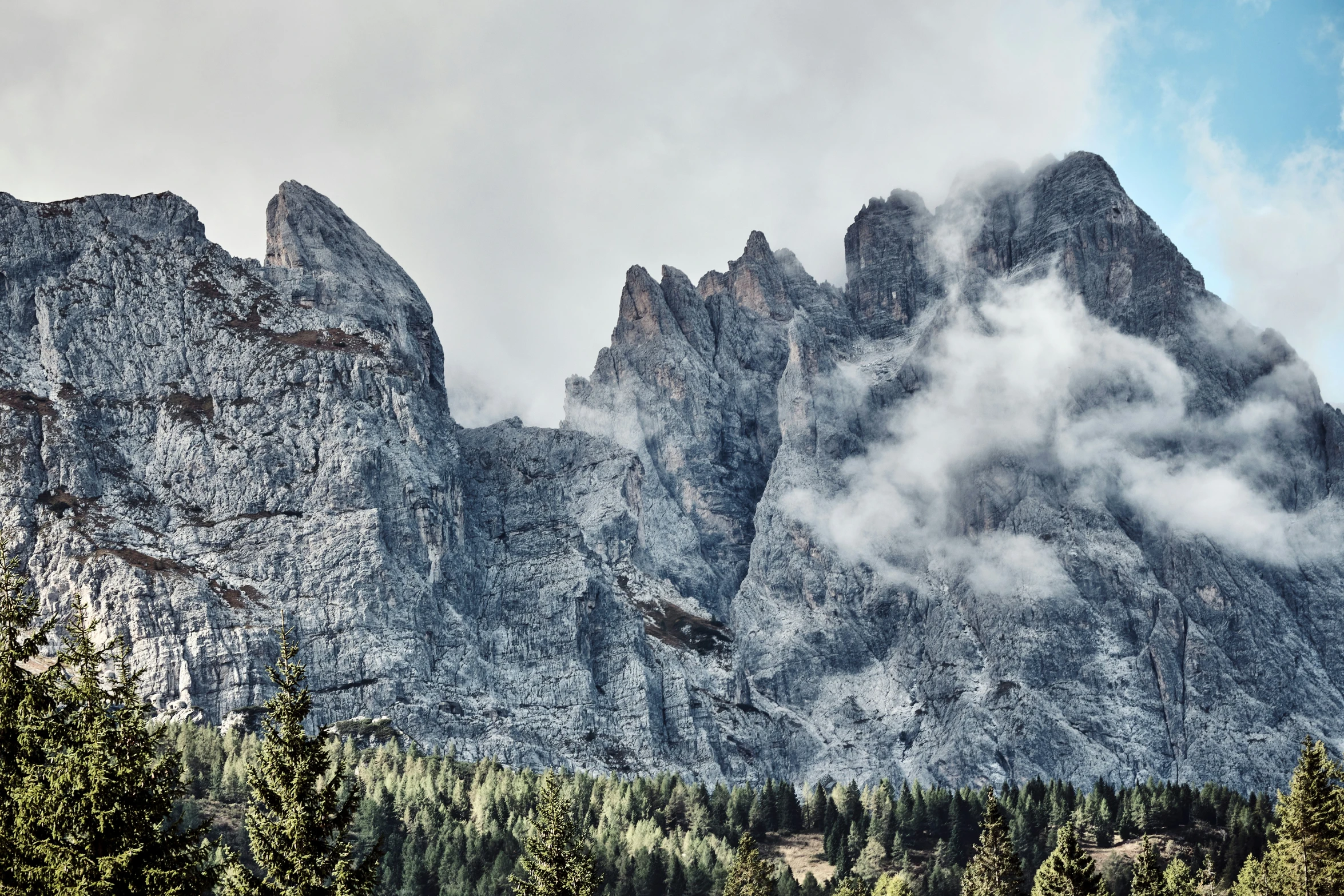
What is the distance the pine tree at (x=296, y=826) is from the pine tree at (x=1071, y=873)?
44.3 m

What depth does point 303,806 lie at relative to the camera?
4431 cm

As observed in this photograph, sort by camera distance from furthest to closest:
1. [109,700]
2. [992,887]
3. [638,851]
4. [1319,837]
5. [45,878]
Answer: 1. [638,851]
2. [992,887]
3. [1319,837]
4. [109,700]
5. [45,878]

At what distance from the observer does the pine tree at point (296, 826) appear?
43812 millimetres

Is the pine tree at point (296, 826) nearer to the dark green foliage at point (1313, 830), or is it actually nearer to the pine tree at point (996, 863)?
the dark green foliage at point (1313, 830)

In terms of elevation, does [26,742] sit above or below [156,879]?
above

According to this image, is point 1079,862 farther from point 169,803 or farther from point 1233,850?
point 1233,850

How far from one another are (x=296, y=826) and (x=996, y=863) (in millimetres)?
59747

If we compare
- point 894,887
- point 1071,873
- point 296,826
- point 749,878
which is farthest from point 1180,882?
point 296,826

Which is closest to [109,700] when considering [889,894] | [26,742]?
[26,742]

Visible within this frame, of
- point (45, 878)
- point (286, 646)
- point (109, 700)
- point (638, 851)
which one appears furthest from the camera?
point (638, 851)


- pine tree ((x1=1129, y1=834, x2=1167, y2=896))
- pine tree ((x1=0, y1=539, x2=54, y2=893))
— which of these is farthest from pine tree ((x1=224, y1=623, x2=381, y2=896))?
pine tree ((x1=1129, y1=834, x2=1167, y2=896))

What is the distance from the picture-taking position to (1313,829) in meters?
76.0

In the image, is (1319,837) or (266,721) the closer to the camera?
(266,721)

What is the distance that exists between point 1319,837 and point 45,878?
6667cm
